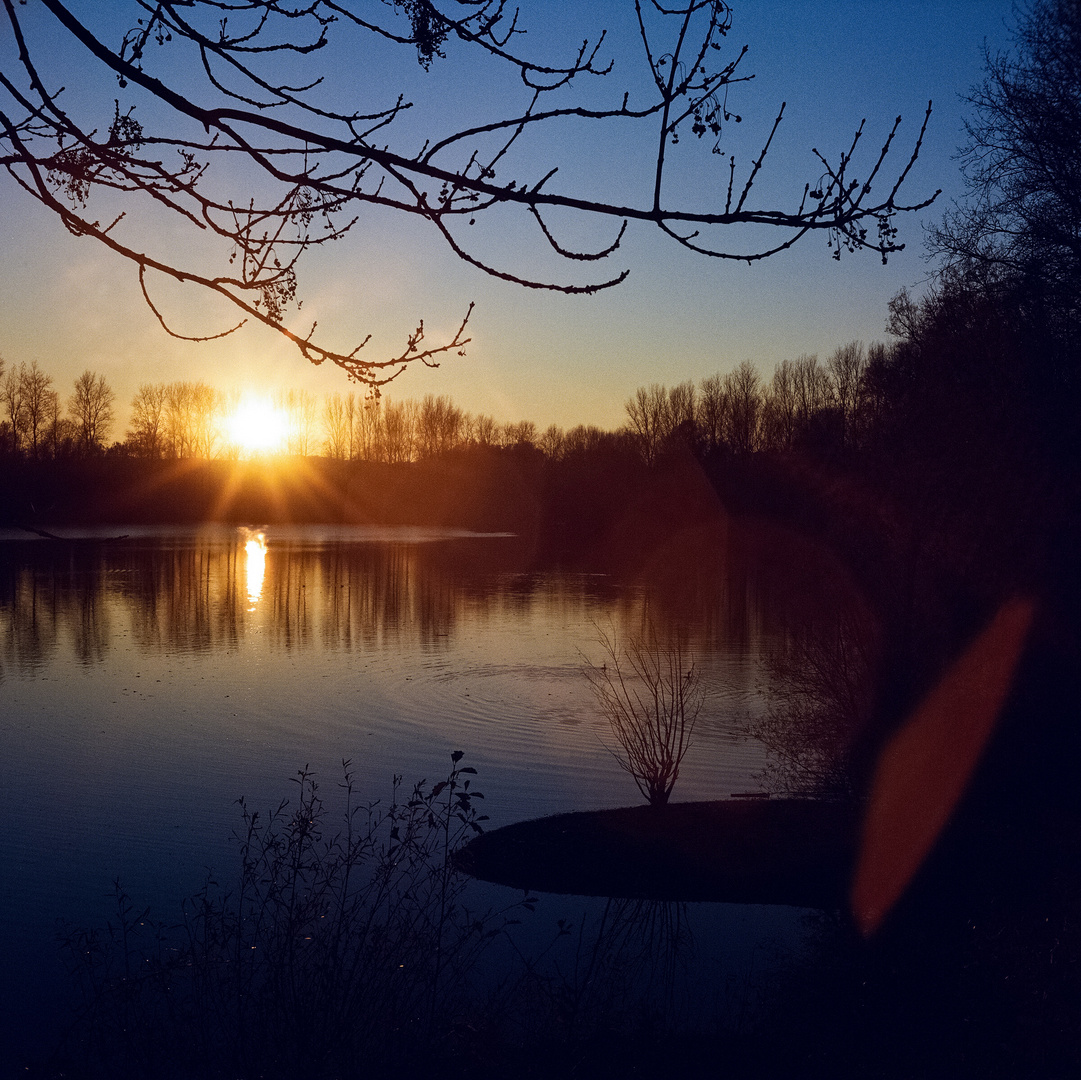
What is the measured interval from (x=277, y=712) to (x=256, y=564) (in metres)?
33.5

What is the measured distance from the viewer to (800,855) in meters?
10.8

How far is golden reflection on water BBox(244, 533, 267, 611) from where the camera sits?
36688mm

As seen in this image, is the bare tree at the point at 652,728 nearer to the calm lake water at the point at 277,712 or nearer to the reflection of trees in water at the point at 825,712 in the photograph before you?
the calm lake water at the point at 277,712

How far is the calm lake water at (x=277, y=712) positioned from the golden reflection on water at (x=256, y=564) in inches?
13.6

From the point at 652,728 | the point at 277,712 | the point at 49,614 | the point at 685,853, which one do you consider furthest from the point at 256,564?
the point at 685,853

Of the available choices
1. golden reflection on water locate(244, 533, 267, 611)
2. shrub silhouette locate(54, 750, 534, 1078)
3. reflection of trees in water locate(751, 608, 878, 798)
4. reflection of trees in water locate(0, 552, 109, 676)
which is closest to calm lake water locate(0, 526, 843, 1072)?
reflection of trees in water locate(0, 552, 109, 676)

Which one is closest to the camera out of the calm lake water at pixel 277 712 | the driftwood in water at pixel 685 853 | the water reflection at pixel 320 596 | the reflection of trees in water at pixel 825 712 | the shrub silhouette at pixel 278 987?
the shrub silhouette at pixel 278 987

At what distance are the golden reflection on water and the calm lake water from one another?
0.34 m

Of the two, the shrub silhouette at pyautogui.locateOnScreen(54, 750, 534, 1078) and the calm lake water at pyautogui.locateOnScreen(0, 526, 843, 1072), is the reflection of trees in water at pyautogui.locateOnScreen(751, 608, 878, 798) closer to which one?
the calm lake water at pyautogui.locateOnScreen(0, 526, 843, 1072)

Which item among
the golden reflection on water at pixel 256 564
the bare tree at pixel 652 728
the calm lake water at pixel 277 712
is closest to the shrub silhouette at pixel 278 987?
the calm lake water at pixel 277 712

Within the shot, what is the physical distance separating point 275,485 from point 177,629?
226 feet

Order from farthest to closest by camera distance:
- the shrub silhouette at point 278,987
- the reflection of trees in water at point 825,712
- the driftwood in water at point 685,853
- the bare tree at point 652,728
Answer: the reflection of trees in water at point 825,712 < the bare tree at point 652,728 < the driftwood in water at point 685,853 < the shrub silhouette at point 278,987

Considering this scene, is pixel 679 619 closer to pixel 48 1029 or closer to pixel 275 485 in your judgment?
pixel 48 1029

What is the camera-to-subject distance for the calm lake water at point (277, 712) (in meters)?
10.5
